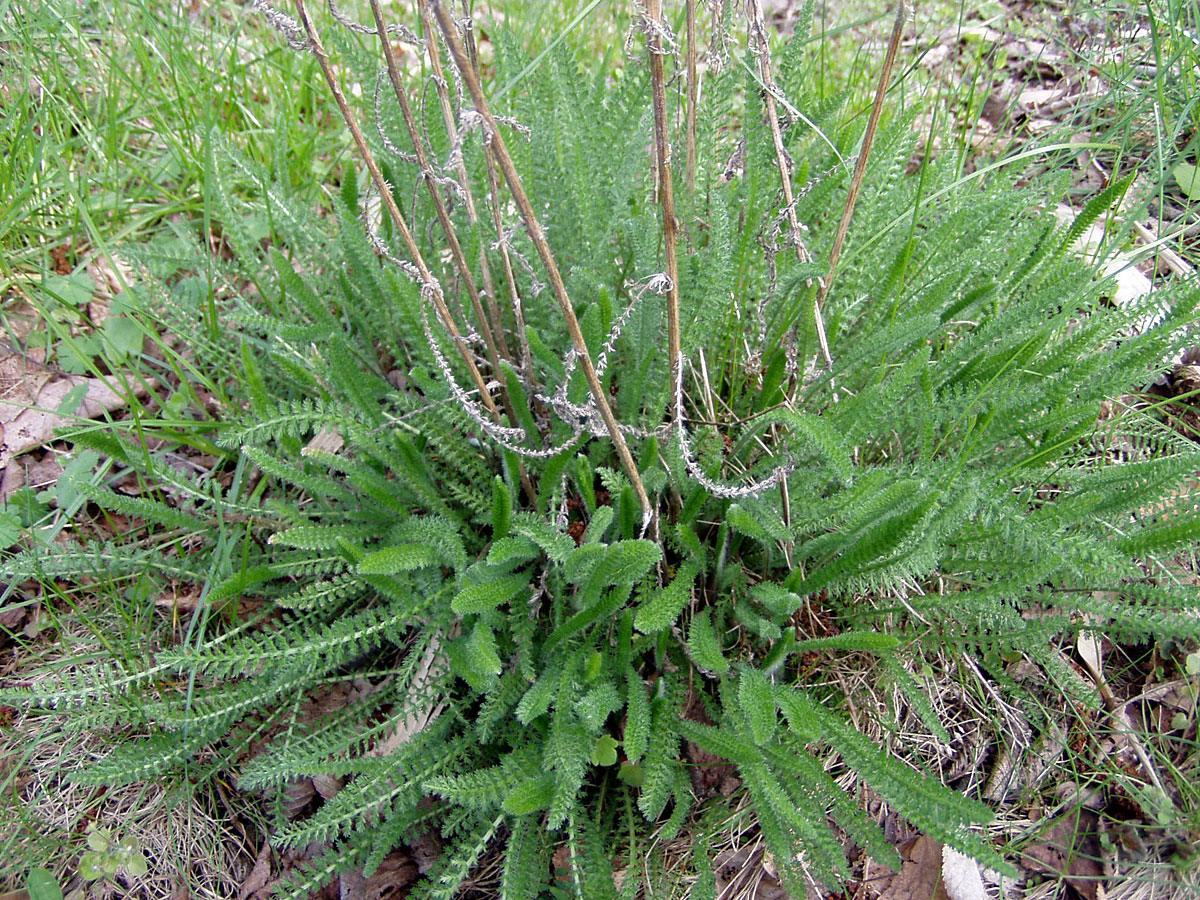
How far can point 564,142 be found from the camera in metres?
1.95

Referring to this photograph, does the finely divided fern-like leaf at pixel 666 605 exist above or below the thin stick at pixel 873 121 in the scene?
below

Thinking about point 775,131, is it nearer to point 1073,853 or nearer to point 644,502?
point 644,502

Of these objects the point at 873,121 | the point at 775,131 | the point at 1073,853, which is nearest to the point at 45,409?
the point at 775,131

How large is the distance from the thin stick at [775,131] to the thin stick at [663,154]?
0.28 meters

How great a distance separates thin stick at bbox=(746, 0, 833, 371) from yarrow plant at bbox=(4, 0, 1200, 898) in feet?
0.04

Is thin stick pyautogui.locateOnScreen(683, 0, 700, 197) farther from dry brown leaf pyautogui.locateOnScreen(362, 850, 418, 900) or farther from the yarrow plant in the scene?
dry brown leaf pyautogui.locateOnScreen(362, 850, 418, 900)

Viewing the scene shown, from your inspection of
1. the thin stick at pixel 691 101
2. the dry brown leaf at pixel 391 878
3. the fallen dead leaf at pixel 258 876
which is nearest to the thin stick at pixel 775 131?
the thin stick at pixel 691 101

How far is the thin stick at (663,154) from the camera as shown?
1053 millimetres


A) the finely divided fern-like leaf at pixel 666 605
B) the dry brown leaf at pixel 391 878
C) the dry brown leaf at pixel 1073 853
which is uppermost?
the finely divided fern-like leaf at pixel 666 605

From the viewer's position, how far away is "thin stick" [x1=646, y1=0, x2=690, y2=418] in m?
1.05

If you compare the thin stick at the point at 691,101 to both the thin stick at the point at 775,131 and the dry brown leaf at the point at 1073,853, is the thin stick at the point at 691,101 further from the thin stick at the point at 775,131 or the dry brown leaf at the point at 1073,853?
the dry brown leaf at the point at 1073,853

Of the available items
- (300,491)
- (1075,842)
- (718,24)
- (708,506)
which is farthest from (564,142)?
(1075,842)

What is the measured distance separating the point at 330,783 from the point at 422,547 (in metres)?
0.62

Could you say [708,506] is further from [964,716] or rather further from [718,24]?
[718,24]
